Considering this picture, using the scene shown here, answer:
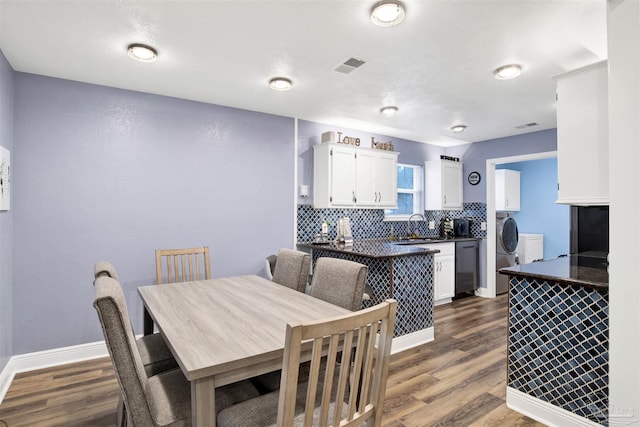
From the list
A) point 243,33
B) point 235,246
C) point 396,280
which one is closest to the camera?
point 243,33

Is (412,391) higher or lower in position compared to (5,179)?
lower

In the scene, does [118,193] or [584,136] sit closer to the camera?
[584,136]

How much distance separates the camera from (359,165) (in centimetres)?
429

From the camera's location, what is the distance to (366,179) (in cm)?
435

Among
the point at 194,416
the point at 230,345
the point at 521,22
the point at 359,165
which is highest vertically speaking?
the point at 521,22

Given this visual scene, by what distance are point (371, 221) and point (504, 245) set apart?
2.31 meters

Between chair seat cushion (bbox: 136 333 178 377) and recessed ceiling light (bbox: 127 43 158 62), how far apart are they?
192 centimetres

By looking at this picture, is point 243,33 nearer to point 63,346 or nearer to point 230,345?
point 230,345

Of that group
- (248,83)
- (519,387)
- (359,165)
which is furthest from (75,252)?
(519,387)

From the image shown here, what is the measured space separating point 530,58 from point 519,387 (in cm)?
228

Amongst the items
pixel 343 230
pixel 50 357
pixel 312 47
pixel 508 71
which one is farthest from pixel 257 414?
pixel 343 230

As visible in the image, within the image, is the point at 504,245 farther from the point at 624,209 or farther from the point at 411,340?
the point at 624,209

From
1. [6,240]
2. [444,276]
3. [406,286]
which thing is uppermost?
[6,240]

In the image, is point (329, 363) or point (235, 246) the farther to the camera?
point (235, 246)
